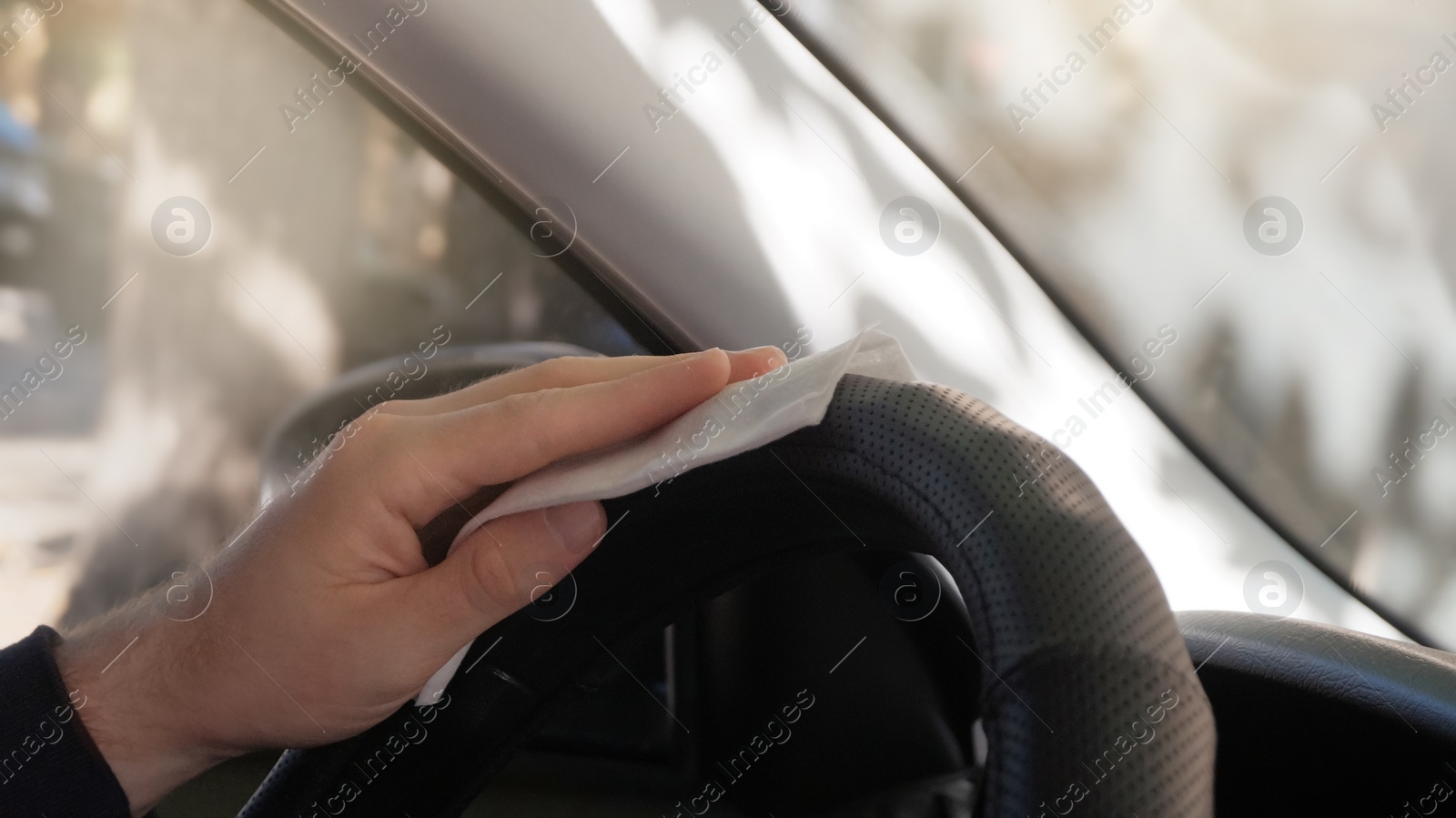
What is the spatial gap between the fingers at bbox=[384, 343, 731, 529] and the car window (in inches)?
30.8

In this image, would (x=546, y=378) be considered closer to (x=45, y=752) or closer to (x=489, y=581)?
(x=489, y=581)

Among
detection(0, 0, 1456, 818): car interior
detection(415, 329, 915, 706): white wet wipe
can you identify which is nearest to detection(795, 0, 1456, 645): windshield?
detection(0, 0, 1456, 818): car interior

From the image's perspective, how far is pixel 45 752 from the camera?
54 cm

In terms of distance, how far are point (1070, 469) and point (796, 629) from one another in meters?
0.79

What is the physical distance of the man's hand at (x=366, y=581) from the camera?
0.45 metres

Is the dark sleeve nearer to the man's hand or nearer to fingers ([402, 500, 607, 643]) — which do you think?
the man's hand

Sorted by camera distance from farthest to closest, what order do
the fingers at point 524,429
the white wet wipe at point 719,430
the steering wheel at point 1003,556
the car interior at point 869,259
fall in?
the car interior at point 869,259 → the fingers at point 524,429 → the white wet wipe at point 719,430 → the steering wheel at point 1003,556

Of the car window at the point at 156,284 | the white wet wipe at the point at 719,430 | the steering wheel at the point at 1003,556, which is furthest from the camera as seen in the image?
the car window at the point at 156,284

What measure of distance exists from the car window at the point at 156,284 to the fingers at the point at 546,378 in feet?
2.34

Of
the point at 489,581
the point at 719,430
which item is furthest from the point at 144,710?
the point at 719,430

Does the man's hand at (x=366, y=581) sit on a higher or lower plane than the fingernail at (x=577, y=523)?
higher

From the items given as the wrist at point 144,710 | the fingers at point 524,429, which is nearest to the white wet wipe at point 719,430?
the fingers at point 524,429

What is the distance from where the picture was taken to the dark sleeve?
515mm

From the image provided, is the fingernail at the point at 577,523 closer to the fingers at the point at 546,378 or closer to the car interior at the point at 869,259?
the fingers at the point at 546,378
